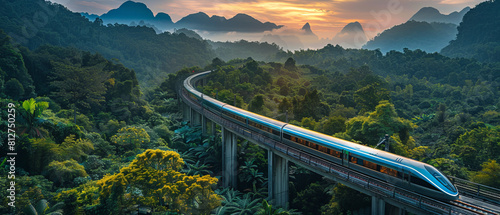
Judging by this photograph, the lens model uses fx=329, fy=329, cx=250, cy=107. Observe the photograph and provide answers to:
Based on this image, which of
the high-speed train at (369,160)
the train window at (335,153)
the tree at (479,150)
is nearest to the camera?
the high-speed train at (369,160)

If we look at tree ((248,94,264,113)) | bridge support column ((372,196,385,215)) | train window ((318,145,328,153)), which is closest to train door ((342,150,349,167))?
train window ((318,145,328,153))

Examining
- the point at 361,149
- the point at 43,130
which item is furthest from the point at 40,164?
the point at 361,149

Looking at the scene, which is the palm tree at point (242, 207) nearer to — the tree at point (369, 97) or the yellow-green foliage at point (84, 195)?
the yellow-green foliage at point (84, 195)

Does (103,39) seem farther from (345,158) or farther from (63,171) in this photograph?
(345,158)

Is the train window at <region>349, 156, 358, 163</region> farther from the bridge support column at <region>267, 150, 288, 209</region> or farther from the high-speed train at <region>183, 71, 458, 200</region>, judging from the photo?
the bridge support column at <region>267, 150, 288, 209</region>

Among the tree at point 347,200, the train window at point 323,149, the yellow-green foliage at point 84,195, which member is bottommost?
the tree at point 347,200

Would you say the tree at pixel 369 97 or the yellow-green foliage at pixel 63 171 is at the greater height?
the tree at pixel 369 97

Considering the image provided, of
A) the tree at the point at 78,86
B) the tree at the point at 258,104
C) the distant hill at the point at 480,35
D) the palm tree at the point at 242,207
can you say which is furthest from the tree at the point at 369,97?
the distant hill at the point at 480,35

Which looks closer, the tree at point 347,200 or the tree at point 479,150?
the tree at point 347,200

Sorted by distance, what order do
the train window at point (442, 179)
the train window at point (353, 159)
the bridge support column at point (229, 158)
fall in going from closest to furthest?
the train window at point (442, 179) < the train window at point (353, 159) < the bridge support column at point (229, 158)
